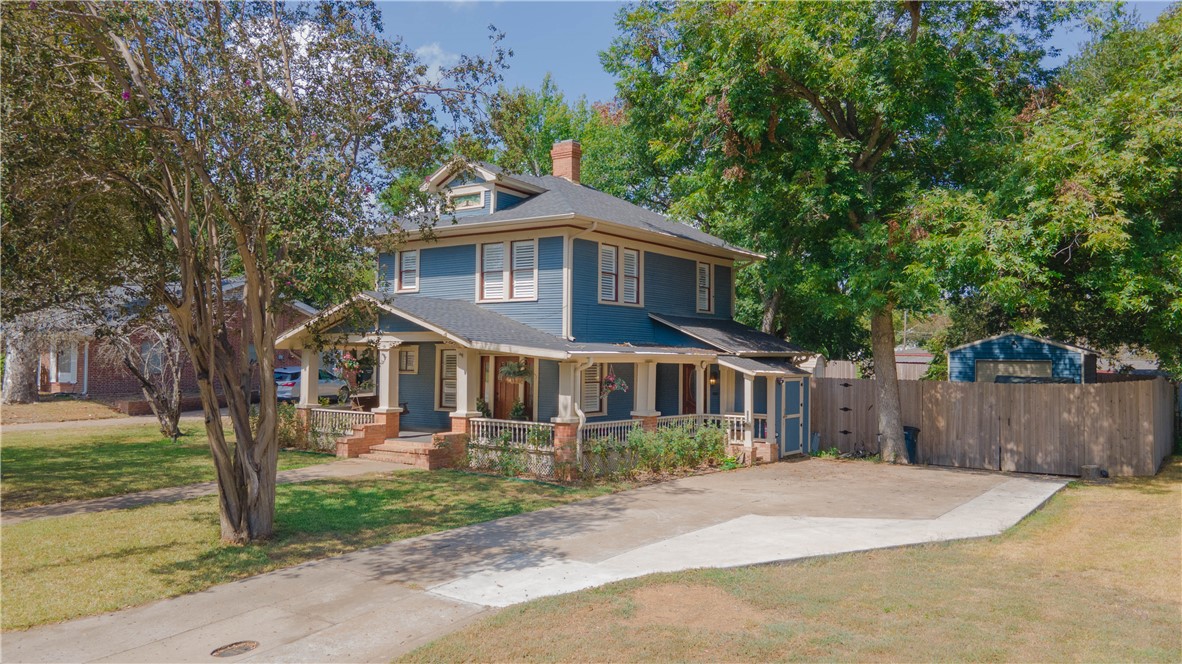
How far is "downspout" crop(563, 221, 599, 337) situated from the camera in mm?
18672

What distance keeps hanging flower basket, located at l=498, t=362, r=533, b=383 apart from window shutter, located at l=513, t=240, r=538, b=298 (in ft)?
5.95

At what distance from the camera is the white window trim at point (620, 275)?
19.7 m

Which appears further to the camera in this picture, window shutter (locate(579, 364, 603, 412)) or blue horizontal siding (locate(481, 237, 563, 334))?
window shutter (locate(579, 364, 603, 412))

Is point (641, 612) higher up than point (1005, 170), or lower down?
lower down

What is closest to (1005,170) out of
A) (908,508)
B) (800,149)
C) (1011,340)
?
(800,149)

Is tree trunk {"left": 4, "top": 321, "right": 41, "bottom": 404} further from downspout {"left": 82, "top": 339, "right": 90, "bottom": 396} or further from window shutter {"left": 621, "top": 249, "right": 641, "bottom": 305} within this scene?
window shutter {"left": 621, "top": 249, "right": 641, "bottom": 305}

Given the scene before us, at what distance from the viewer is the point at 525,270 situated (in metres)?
19.7

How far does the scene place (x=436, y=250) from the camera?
2141cm

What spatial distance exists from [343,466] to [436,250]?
6.91 metres

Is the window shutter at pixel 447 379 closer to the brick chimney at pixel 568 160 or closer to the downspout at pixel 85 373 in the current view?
the brick chimney at pixel 568 160

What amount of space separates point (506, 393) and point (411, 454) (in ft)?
12.0

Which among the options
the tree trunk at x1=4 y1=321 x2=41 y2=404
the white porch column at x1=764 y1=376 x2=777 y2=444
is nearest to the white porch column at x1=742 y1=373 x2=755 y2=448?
the white porch column at x1=764 y1=376 x2=777 y2=444

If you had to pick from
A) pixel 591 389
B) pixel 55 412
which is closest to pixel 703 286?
pixel 591 389

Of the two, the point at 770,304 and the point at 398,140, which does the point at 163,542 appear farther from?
the point at 770,304
